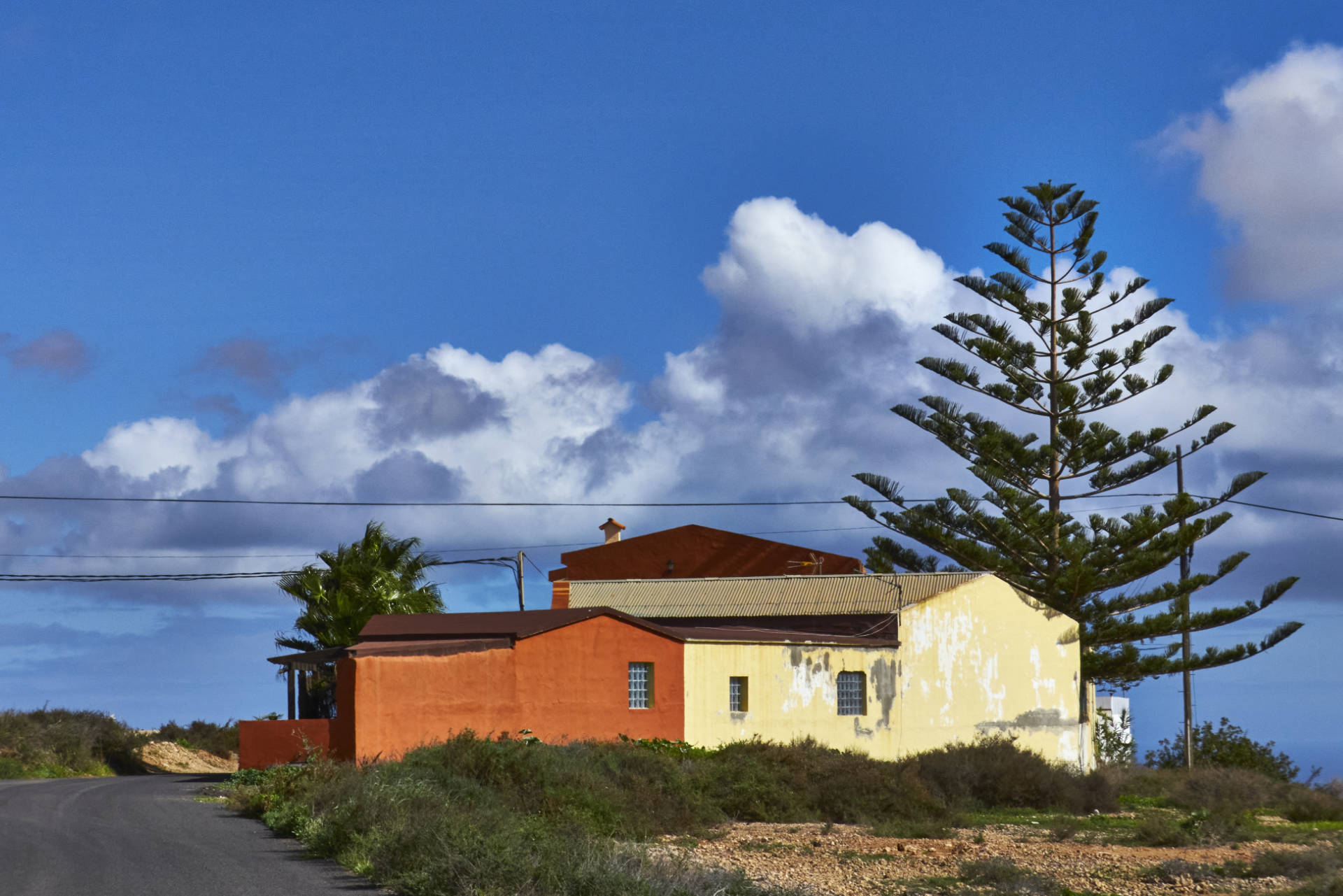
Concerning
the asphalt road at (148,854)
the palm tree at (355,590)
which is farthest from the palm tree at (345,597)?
the asphalt road at (148,854)

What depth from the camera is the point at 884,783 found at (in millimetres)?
21562

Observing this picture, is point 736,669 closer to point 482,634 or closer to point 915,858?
point 482,634

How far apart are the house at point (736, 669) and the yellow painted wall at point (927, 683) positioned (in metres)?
0.03

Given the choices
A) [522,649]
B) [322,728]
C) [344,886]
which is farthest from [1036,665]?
[344,886]

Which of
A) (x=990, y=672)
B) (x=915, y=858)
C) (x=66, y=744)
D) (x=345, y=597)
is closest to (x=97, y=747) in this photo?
(x=66, y=744)

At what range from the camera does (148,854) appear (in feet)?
45.4

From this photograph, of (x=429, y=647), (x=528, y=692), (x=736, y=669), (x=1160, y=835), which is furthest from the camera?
(x=736, y=669)

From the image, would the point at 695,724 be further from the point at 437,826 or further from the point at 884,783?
the point at 437,826

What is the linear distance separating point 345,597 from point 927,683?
1347cm

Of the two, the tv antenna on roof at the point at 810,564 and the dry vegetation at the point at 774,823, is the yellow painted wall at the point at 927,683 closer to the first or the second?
the dry vegetation at the point at 774,823

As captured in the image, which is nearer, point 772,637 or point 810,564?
point 772,637

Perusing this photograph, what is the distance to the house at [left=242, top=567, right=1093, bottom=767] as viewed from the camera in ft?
76.9

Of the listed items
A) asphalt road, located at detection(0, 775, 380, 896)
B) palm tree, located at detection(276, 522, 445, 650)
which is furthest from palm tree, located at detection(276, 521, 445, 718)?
asphalt road, located at detection(0, 775, 380, 896)

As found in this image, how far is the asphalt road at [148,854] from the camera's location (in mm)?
11672
